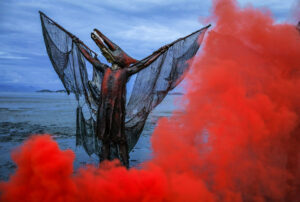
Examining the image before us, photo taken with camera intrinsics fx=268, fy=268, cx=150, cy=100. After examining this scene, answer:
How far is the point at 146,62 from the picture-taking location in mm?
5109

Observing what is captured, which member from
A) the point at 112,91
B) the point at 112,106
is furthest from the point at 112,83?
the point at 112,106

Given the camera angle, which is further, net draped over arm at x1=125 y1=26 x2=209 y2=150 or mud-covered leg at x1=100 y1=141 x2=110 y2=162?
net draped over arm at x1=125 y1=26 x2=209 y2=150

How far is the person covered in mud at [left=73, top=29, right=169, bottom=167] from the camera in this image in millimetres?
4832

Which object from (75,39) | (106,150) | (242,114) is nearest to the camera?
(106,150)

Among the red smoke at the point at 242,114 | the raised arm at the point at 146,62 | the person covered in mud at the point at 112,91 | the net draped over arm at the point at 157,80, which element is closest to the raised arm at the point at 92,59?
the person covered in mud at the point at 112,91

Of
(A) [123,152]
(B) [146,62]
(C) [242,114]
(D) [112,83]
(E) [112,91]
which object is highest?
(B) [146,62]

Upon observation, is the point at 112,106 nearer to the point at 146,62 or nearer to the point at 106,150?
the point at 106,150

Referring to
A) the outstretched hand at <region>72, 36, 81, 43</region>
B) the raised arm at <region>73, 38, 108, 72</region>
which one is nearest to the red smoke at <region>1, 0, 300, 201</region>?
the raised arm at <region>73, 38, 108, 72</region>

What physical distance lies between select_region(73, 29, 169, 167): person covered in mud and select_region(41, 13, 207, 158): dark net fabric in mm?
545

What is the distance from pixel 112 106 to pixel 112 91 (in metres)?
0.27

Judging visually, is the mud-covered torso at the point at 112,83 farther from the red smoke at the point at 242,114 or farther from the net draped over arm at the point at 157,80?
the red smoke at the point at 242,114

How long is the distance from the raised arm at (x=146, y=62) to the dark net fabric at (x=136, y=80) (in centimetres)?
21

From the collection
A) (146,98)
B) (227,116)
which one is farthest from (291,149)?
(146,98)

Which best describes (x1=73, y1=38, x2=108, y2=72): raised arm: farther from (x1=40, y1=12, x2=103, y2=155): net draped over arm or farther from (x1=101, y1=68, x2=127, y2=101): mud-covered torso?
(x1=101, y1=68, x2=127, y2=101): mud-covered torso
